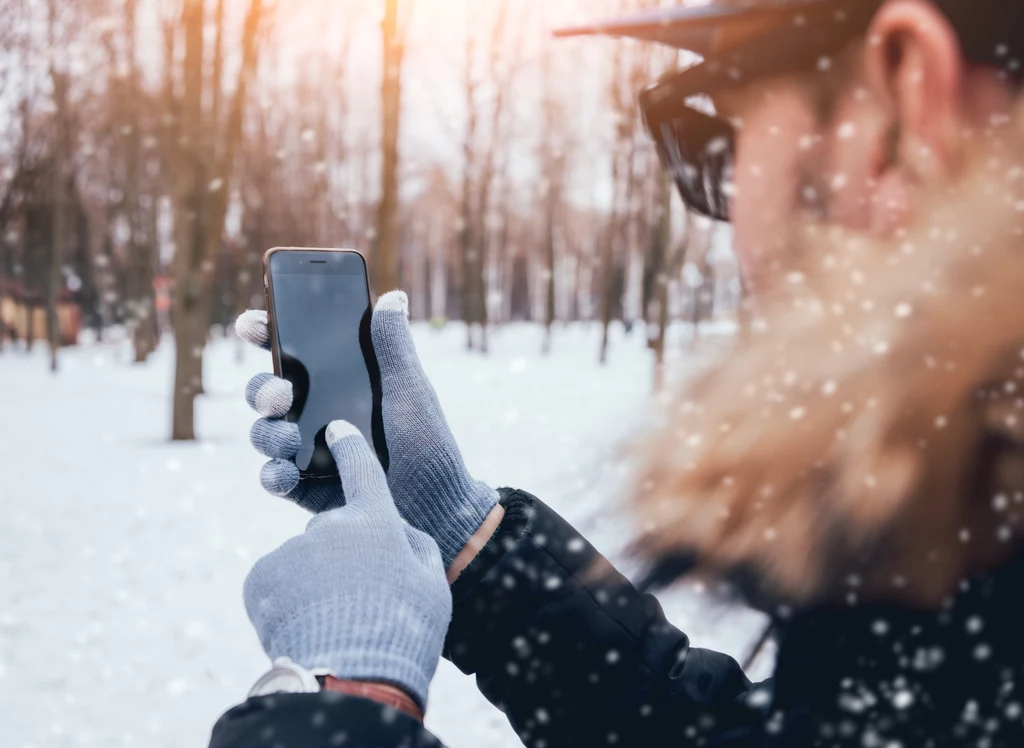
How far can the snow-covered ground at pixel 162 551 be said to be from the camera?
331 centimetres

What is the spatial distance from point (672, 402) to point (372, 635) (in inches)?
24.7

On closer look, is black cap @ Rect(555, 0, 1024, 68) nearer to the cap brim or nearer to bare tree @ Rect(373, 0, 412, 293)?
the cap brim

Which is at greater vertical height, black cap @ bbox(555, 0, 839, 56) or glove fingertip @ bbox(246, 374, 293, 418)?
black cap @ bbox(555, 0, 839, 56)

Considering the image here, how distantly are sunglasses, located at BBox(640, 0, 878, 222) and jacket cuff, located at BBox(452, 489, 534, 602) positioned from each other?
685 millimetres

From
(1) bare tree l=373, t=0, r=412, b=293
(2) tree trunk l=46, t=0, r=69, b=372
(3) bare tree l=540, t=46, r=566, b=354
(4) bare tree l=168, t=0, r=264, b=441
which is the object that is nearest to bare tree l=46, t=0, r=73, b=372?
(2) tree trunk l=46, t=0, r=69, b=372

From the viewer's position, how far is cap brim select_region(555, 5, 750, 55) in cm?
125

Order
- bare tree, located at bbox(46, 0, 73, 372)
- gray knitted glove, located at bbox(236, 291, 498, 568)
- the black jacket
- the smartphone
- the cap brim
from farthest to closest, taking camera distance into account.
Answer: bare tree, located at bbox(46, 0, 73, 372)
the smartphone
gray knitted glove, located at bbox(236, 291, 498, 568)
the cap brim
the black jacket

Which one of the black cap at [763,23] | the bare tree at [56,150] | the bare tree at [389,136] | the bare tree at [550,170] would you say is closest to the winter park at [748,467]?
the black cap at [763,23]

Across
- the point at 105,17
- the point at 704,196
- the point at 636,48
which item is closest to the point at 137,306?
the point at 105,17

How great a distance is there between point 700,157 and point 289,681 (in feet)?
4.28

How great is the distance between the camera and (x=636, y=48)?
18172 mm

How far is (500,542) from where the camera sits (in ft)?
5.43

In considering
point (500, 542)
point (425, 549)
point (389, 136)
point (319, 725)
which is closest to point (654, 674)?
point (500, 542)

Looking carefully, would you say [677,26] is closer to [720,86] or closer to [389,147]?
[720,86]
